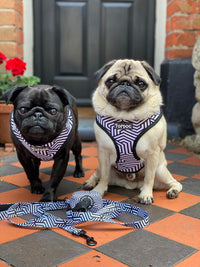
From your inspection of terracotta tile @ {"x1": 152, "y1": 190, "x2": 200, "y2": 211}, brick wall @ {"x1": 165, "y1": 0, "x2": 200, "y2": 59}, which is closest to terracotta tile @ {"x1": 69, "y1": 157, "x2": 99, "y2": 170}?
terracotta tile @ {"x1": 152, "y1": 190, "x2": 200, "y2": 211}

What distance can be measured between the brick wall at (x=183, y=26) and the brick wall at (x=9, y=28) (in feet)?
5.50

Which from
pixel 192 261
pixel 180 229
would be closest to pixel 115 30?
pixel 180 229

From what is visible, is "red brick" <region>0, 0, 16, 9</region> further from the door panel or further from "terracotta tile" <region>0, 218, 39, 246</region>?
"terracotta tile" <region>0, 218, 39, 246</region>

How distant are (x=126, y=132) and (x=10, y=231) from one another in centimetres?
80

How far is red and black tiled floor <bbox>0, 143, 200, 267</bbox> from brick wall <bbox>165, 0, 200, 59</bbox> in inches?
83.2

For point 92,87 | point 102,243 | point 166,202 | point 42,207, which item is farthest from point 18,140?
point 92,87

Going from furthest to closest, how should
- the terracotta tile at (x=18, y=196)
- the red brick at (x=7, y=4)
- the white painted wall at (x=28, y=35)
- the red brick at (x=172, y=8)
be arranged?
the white painted wall at (x=28, y=35) < the red brick at (x=172, y=8) < the red brick at (x=7, y=4) < the terracotta tile at (x=18, y=196)

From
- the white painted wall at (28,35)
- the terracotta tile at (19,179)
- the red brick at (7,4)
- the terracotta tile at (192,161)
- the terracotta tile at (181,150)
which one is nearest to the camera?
the terracotta tile at (19,179)

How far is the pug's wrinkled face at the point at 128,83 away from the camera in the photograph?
187cm

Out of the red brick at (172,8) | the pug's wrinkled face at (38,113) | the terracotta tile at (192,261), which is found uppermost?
the red brick at (172,8)

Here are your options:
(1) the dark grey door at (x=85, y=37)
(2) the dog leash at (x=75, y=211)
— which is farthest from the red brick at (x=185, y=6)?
(2) the dog leash at (x=75, y=211)

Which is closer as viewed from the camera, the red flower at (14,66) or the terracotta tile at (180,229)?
the terracotta tile at (180,229)

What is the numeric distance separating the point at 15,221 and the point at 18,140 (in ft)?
1.51

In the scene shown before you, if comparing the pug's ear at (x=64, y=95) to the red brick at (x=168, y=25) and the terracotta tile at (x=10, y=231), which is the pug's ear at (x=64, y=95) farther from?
the red brick at (x=168, y=25)
